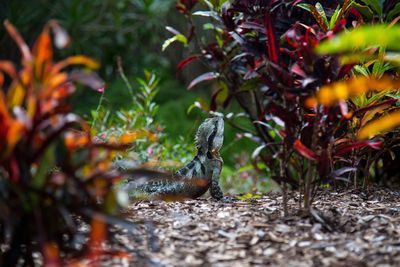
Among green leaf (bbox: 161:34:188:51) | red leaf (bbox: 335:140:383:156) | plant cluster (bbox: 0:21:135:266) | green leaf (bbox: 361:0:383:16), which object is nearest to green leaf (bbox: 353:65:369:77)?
green leaf (bbox: 361:0:383:16)

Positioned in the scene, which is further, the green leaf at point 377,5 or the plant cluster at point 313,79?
the green leaf at point 377,5

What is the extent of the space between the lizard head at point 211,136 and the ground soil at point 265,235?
1.68 feet

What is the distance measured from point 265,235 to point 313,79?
78cm

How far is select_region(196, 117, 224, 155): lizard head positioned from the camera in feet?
13.1

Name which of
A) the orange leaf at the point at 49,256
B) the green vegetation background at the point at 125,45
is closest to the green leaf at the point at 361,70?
the orange leaf at the point at 49,256

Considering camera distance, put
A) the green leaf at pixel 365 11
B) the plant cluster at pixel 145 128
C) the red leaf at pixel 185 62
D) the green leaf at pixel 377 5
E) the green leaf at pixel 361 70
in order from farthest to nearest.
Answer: the plant cluster at pixel 145 128 → the red leaf at pixel 185 62 → the green leaf at pixel 365 11 → the green leaf at pixel 377 5 → the green leaf at pixel 361 70

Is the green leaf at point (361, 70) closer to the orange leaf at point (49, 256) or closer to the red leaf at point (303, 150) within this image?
the red leaf at point (303, 150)

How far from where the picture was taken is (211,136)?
402 cm

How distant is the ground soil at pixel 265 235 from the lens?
262 centimetres

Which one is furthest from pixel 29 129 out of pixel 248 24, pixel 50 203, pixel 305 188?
pixel 248 24

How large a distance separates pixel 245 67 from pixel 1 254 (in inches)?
103

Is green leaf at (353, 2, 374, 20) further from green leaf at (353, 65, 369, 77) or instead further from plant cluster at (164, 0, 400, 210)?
green leaf at (353, 65, 369, 77)

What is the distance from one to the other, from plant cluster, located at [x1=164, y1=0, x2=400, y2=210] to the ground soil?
0.19 m

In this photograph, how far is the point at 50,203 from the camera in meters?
2.45
